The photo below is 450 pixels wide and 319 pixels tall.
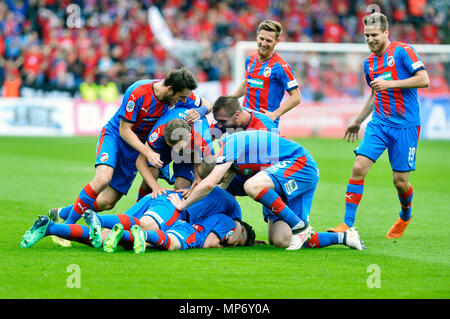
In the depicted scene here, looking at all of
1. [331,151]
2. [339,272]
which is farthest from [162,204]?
[331,151]

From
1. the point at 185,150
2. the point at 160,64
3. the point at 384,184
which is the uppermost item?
the point at 160,64

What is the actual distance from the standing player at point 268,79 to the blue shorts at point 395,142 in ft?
4.09

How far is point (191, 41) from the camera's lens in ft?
83.9

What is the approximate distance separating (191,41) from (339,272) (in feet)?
67.4

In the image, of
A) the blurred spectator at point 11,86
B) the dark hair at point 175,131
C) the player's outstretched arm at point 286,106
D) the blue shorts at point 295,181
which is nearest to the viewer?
the dark hair at point 175,131

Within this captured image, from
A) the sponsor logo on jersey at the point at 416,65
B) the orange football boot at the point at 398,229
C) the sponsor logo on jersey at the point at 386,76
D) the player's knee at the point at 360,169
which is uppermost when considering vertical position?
the sponsor logo on jersey at the point at 416,65

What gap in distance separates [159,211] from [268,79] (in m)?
2.96

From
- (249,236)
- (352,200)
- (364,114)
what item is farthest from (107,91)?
(249,236)

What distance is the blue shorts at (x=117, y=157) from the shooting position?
301 inches

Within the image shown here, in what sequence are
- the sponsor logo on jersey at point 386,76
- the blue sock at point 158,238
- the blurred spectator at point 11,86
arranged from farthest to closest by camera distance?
the blurred spectator at point 11,86 → the sponsor logo on jersey at point 386,76 → the blue sock at point 158,238

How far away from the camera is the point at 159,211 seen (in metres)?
6.82

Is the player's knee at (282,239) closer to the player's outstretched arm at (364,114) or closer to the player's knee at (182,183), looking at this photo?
the player's knee at (182,183)

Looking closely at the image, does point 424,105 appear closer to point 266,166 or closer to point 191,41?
point 191,41

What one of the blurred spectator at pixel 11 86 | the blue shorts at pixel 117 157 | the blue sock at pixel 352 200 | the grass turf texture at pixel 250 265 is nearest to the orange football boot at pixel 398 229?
the grass turf texture at pixel 250 265
